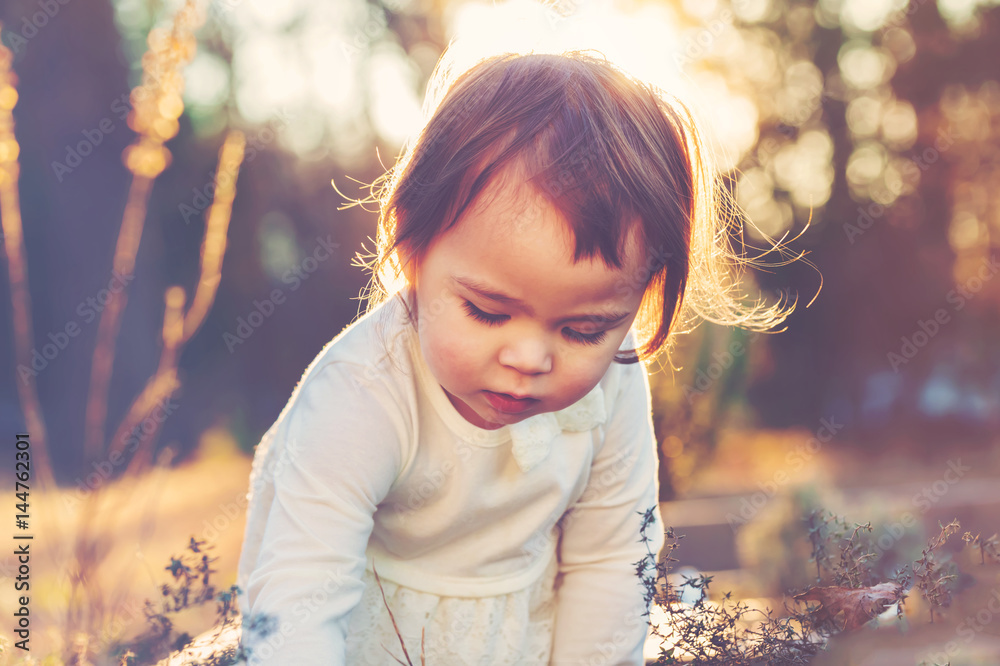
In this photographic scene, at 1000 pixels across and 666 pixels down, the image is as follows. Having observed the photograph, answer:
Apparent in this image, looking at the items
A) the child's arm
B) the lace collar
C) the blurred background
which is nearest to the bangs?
the lace collar

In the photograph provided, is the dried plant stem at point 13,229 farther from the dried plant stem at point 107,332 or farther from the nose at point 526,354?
the nose at point 526,354

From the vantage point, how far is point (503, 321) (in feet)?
3.92

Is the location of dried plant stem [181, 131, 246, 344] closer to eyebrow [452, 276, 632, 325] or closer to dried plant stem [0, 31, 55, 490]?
dried plant stem [0, 31, 55, 490]

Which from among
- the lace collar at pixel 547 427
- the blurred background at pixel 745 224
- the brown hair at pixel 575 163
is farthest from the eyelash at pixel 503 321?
the blurred background at pixel 745 224

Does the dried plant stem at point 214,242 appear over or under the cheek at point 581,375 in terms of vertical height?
over

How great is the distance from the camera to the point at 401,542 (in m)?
1.50

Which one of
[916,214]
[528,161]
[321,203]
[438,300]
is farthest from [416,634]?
[916,214]

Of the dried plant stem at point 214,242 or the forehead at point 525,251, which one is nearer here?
the forehead at point 525,251

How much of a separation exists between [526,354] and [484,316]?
0.10 metres

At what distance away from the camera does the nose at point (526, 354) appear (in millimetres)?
1171

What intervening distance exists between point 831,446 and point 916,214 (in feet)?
9.85

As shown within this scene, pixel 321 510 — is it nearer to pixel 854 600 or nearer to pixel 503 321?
pixel 503 321

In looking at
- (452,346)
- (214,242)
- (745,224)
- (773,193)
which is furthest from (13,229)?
(773,193)

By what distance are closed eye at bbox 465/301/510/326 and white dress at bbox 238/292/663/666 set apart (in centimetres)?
28
